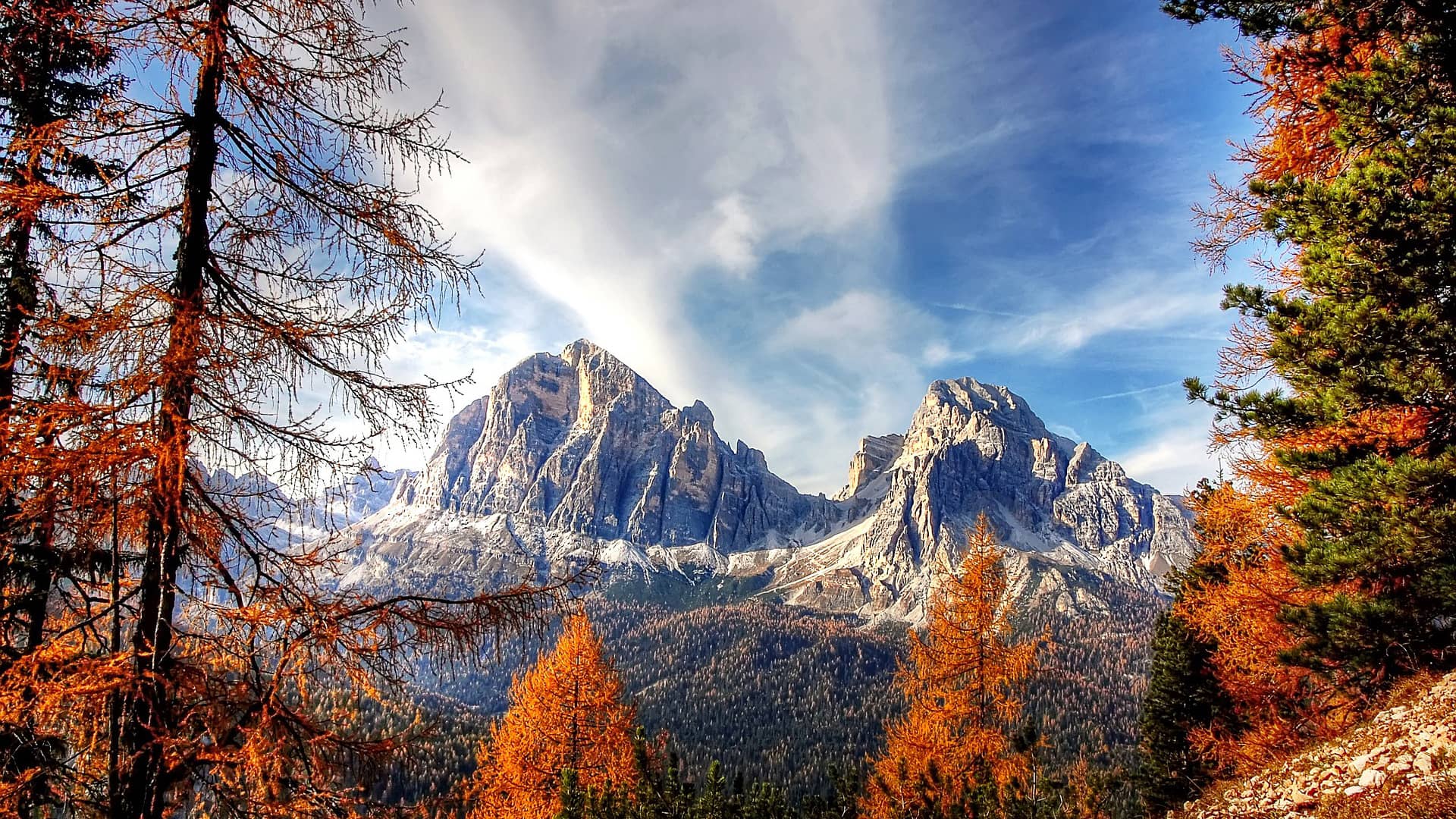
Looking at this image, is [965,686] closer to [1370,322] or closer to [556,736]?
[556,736]

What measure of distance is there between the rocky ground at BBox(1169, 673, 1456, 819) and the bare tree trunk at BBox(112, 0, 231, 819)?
885cm

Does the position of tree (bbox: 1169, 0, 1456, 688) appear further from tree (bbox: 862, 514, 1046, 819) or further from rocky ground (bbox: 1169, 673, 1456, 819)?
tree (bbox: 862, 514, 1046, 819)

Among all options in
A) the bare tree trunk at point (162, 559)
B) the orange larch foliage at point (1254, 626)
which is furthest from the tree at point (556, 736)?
the orange larch foliage at point (1254, 626)

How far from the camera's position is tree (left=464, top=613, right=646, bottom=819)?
14.4 m

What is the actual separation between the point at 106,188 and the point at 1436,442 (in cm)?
1310

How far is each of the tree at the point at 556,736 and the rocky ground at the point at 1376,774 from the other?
11123mm

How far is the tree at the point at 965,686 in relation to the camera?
46.1 feet

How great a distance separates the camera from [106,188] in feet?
13.5

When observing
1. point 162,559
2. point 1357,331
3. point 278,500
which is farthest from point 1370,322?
point 162,559

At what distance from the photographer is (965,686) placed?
588 inches

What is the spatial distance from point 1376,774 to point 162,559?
34.1ft

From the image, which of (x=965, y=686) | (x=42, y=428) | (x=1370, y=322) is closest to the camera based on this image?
(x=42, y=428)

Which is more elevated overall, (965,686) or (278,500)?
(278,500)

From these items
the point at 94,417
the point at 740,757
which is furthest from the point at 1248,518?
the point at 740,757
